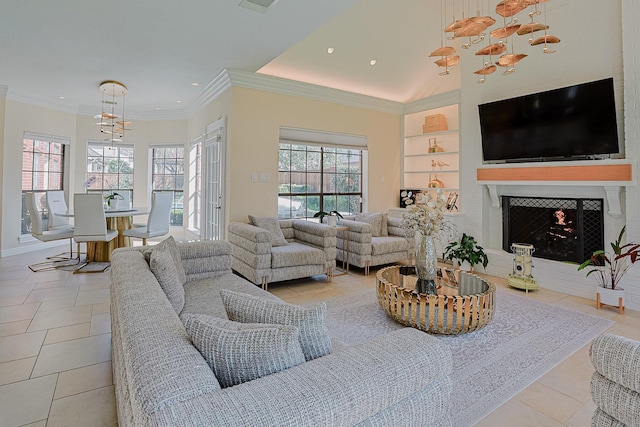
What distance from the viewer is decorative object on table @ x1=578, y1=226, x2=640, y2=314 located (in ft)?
10.8

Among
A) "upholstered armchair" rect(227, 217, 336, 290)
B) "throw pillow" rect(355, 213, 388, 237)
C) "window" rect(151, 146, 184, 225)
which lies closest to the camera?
"upholstered armchair" rect(227, 217, 336, 290)

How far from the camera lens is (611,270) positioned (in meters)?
3.42

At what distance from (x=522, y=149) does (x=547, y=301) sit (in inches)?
77.2

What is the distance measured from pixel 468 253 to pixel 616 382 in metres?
3.35

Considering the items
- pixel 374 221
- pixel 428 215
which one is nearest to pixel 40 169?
pixel 374 221

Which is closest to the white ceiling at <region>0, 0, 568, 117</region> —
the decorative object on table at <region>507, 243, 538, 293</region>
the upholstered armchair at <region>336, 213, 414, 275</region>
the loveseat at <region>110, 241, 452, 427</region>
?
the upholstered armchair at <region>336, 213, 414, 275</region>

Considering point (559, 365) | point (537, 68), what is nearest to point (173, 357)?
point (559, 365)

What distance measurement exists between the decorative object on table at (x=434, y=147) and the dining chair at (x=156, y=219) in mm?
→ 4610

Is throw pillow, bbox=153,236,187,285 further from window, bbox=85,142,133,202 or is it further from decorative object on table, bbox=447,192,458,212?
window, bbox=85,142,133,202

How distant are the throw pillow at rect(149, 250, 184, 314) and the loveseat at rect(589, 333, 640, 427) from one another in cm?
214

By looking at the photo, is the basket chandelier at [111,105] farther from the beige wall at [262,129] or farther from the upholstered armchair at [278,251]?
the upholstered armchair at [278,251]

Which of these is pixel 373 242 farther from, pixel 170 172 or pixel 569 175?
pixel 170 172

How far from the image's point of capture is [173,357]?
921 mm

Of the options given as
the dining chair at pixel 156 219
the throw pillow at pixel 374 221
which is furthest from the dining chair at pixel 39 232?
the throw pillow at pixel 374 221
